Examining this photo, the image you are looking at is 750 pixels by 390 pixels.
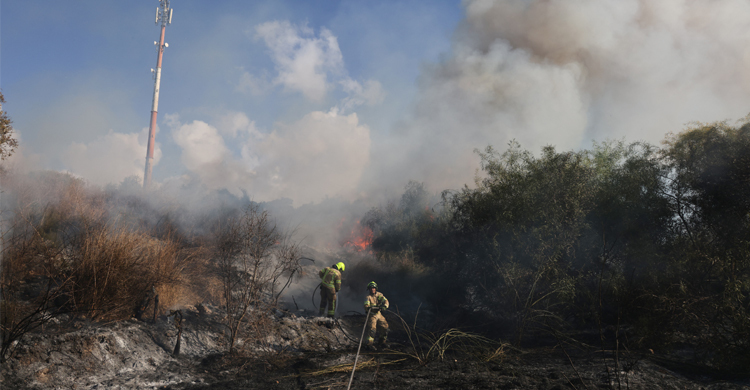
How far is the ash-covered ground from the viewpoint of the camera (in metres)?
5.89

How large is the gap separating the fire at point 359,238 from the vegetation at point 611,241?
17948 millimetres

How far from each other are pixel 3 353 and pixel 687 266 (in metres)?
14.0

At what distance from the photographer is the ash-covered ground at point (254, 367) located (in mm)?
5887

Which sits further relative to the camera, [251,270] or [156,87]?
[156,87]

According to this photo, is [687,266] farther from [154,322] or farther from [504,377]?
[154,322]

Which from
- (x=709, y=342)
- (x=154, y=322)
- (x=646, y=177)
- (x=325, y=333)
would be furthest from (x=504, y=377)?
(x=646, y=177)

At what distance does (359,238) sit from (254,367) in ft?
101

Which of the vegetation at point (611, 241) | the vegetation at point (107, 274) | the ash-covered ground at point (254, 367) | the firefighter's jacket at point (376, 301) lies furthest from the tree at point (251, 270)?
the vegetation at point (611, 241)

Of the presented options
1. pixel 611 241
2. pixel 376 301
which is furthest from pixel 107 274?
pixel 611 241

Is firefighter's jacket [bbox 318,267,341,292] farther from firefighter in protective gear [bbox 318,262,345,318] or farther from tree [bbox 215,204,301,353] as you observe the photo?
tree [bbox 215,204,301,353]

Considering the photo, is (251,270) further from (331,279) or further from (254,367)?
(331,279)

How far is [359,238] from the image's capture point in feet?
126

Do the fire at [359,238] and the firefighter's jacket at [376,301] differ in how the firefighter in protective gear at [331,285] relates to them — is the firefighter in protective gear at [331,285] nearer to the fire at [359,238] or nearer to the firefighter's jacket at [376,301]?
the firefighter's jacket at [376,301]

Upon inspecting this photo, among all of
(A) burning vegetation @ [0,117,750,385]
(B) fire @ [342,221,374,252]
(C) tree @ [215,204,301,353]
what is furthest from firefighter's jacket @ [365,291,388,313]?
(B) fire @ [342,221,374,252]
